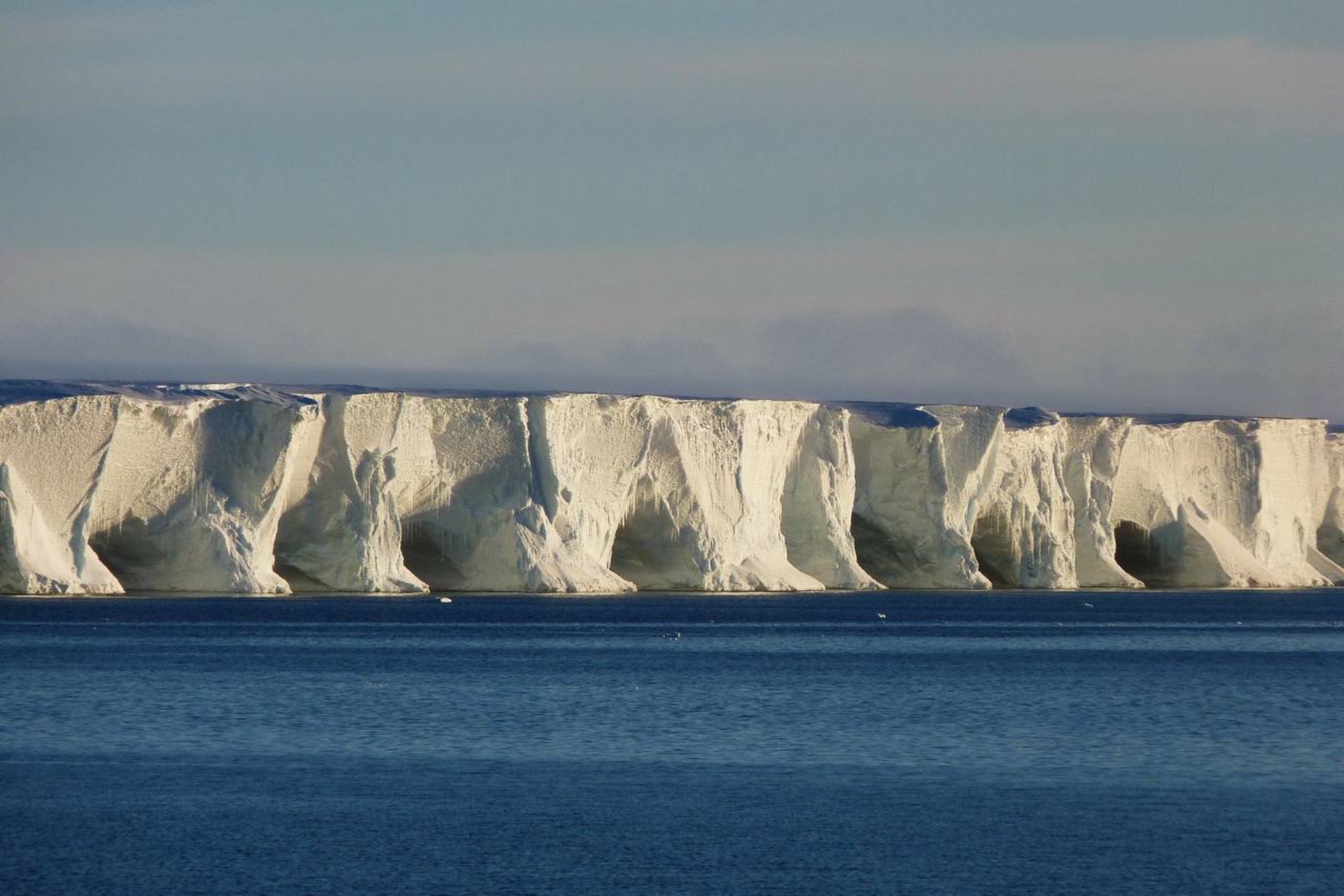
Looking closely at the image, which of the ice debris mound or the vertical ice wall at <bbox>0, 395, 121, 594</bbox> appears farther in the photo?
the ice debris mound

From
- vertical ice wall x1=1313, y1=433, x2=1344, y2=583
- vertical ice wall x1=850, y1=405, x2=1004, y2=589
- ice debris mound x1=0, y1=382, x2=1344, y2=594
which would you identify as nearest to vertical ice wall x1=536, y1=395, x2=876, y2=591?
ice debris mound x1=0, y1=382, x2=1344, y2=594

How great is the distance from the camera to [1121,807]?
17562 mm

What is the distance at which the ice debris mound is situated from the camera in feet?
156

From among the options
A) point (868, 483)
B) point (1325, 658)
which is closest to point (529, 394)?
point (868, 483)

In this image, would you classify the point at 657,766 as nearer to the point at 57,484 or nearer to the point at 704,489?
the point at 57,484

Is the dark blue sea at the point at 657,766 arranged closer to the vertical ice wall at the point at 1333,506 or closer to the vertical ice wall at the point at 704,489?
the vertical ice wall at the point at 704,489

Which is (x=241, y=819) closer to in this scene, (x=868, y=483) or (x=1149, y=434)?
(x=868, y=483)

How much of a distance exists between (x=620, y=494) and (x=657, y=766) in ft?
112

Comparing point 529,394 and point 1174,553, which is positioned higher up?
point 529,394

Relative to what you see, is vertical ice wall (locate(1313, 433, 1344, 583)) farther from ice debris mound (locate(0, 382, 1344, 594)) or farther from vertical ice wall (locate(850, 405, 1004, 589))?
vertical ice wall (locate(850, 405, 1004, 589))

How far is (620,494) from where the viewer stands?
54.3 meters

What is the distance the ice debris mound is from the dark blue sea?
7.09 meters

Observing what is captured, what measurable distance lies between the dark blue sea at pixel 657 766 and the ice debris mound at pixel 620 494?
23.3 feet

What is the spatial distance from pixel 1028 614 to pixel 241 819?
139ft
